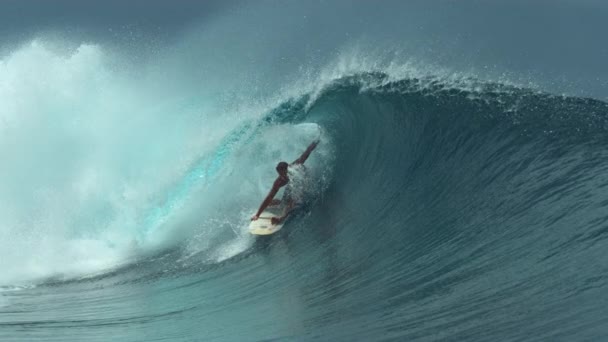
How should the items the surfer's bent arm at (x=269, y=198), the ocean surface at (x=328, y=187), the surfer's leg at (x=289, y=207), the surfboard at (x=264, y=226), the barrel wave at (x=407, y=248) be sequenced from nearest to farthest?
1. the barrel wave at (x=407, y=248)
2. the ocean surface at (x=328, y=187)
3. the surfboard at (x=264, y=226)
4. the surfer's bent arm at (x=269, y=198)
5. the surfer's leg at (x=289, y=207)

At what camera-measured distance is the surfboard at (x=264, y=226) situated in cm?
1261

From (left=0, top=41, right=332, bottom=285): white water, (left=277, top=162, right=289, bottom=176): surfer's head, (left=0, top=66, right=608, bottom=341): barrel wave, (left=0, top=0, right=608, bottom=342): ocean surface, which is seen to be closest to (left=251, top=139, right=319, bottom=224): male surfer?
(left=277, top=162, right=289, bottom=176): surfer's head

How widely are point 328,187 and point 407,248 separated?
387 cm

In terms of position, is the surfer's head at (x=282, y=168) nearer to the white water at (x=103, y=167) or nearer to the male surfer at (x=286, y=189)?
the male surfer at (x=286, y=189)

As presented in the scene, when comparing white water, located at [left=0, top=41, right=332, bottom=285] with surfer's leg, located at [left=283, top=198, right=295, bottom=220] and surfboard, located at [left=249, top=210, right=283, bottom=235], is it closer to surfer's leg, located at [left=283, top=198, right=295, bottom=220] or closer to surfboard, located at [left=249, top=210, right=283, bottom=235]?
surfboard, located at [left=249, top=210, right=283, bottom=235]

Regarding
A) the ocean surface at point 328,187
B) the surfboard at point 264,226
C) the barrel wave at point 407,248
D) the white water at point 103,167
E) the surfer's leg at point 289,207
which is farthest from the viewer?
the white water at point 103,167

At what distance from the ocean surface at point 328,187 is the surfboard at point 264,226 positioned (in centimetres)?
26

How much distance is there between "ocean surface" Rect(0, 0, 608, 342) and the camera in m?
8.48

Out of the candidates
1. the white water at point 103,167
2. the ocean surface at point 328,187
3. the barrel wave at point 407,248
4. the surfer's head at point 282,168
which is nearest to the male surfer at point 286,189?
the surfer's head at point 282,168

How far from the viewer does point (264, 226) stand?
12.8 m

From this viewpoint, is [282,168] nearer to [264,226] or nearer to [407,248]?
[264,226]

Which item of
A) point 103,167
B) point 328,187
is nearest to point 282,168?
point 328,187

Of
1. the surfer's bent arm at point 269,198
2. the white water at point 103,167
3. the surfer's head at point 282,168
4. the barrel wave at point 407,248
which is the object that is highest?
the white water at point 103,167

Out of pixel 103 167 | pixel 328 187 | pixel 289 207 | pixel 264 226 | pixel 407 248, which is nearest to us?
pixel 407 248
